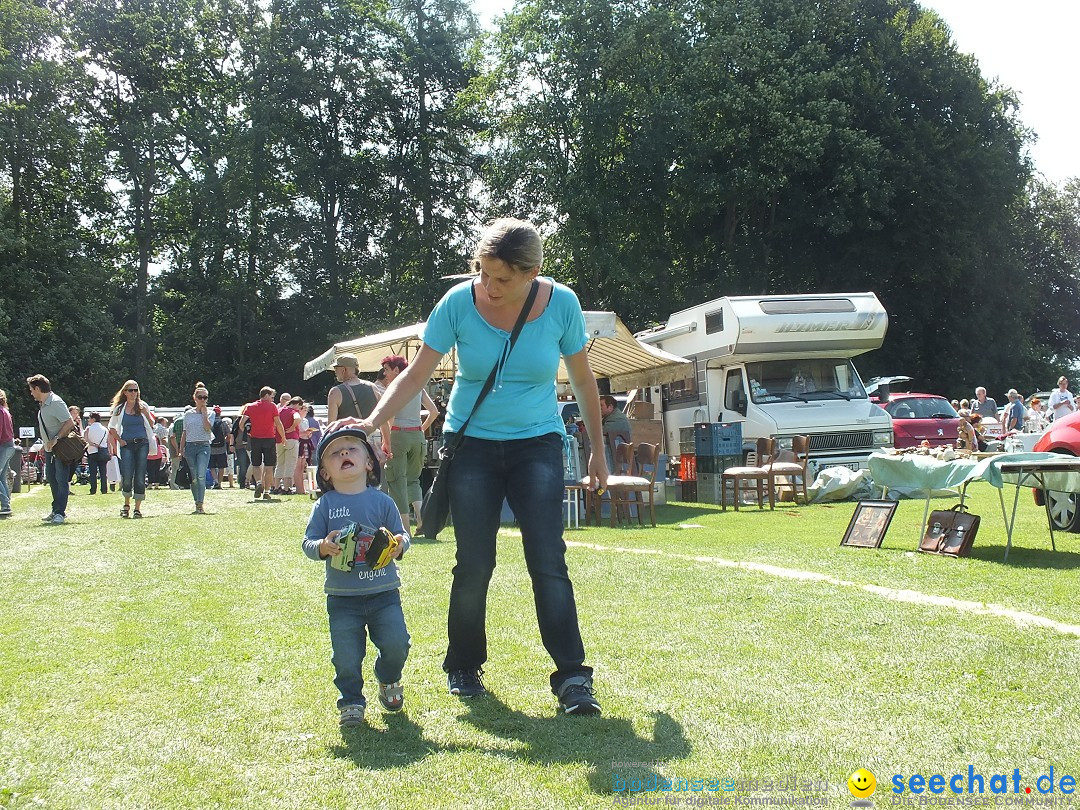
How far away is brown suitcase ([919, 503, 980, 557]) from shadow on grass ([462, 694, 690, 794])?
5866 mm

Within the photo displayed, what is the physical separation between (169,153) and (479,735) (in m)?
42.6

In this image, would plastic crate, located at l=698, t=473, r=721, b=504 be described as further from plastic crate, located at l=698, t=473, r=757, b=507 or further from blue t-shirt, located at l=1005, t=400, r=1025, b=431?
blue t-shirt, located at l=1005, t=400, r=1025, b=431

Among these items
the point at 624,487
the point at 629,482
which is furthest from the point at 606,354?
the point at 629,482

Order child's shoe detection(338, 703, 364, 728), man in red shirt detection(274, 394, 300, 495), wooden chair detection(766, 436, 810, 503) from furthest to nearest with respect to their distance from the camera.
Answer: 1. man in red shirt detection(274, 394, 300, 495)
2. wooden chair detection(766, 436, 810, 503)
3. child's shoe detection(338, 703, 364, 728)

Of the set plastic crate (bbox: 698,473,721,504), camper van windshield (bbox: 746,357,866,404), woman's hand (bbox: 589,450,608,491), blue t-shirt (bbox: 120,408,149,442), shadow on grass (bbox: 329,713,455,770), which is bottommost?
shadow on grass (bbox: 329,713,455,770)

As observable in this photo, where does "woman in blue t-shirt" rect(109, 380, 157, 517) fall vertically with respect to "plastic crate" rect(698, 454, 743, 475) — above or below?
above

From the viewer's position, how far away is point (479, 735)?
12.6ft

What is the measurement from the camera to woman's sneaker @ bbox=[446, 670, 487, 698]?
173 inches

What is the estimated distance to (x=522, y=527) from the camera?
433cm

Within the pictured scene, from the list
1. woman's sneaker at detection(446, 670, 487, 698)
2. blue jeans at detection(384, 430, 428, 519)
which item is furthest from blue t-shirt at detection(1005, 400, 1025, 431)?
woman's sneaker at detection(446, 670, 487, 698)

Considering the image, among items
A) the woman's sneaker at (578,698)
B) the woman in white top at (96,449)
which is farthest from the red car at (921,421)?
the woman's sneaker at (578,698)

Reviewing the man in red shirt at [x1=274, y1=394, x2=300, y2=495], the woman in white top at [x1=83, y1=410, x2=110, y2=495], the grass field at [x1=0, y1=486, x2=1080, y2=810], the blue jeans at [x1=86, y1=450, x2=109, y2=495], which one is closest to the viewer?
the grass field at [x1=0, y1=486, x2=1080, y2=810]

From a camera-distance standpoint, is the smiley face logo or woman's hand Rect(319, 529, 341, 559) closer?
the smiley face logo

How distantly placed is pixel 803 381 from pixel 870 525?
358 inches
